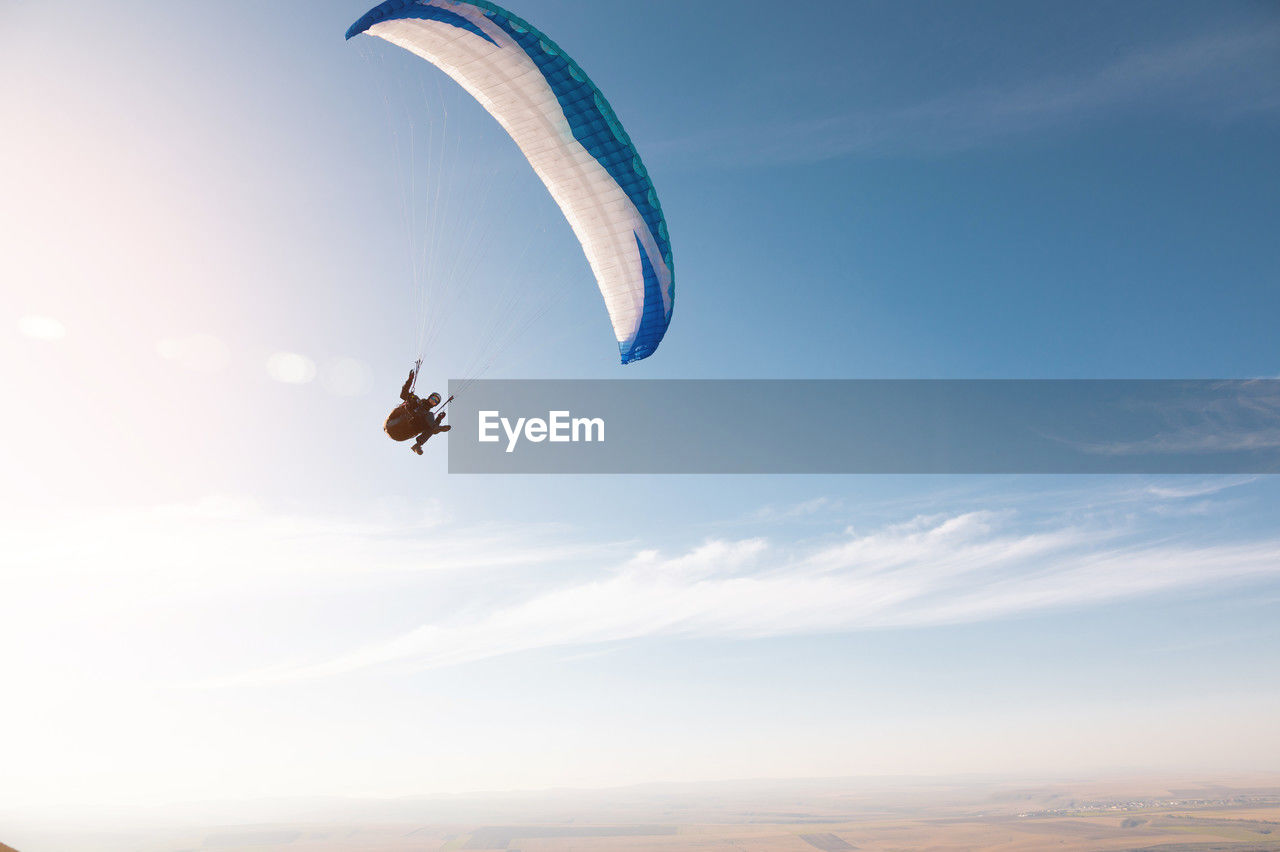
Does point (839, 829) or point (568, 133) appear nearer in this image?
point (568, 133)

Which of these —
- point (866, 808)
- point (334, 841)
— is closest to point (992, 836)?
point (866, 808)

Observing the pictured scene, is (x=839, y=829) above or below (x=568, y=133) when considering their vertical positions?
below

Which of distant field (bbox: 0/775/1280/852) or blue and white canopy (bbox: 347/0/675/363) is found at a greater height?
blue and white canopy (bbox: 347/0/675/363)

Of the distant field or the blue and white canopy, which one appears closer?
the blue and white canopy

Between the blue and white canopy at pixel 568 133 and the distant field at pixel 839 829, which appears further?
the distant field at pixel 839 829
